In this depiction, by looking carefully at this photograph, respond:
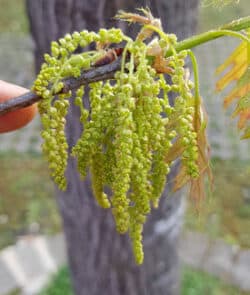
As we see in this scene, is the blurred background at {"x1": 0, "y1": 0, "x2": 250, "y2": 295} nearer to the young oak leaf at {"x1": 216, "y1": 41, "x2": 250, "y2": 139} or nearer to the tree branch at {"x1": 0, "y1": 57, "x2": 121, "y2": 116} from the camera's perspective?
the young oak leaf at {"x1": 216, "y1": 41, "x2": 250, "y2": 139}

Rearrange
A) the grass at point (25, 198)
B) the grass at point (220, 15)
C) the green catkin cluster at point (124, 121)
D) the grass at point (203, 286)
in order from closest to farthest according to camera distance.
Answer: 1. the green catkin cluster at point (124, 121)
2. the grass at point (203, 286)
3. the grass at point (25, 198)
4. the grass at point (220, 15)

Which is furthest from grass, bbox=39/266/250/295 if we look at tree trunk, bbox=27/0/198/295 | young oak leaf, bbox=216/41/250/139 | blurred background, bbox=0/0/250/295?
young oak leaf, bbox=216/41/250/139

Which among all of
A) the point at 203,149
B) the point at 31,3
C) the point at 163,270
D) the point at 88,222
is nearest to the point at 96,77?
the point at 203,149

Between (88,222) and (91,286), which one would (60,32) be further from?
(91,286)

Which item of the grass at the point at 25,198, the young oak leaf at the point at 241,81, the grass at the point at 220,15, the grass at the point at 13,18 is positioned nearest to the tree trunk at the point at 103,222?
the young oak leaf at the point at 241,81

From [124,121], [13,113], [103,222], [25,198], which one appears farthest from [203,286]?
[124,121]

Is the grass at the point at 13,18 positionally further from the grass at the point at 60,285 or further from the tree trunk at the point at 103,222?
the tree trunk at the point at 103,222

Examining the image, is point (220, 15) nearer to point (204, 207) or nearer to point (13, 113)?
point (204, 207)
